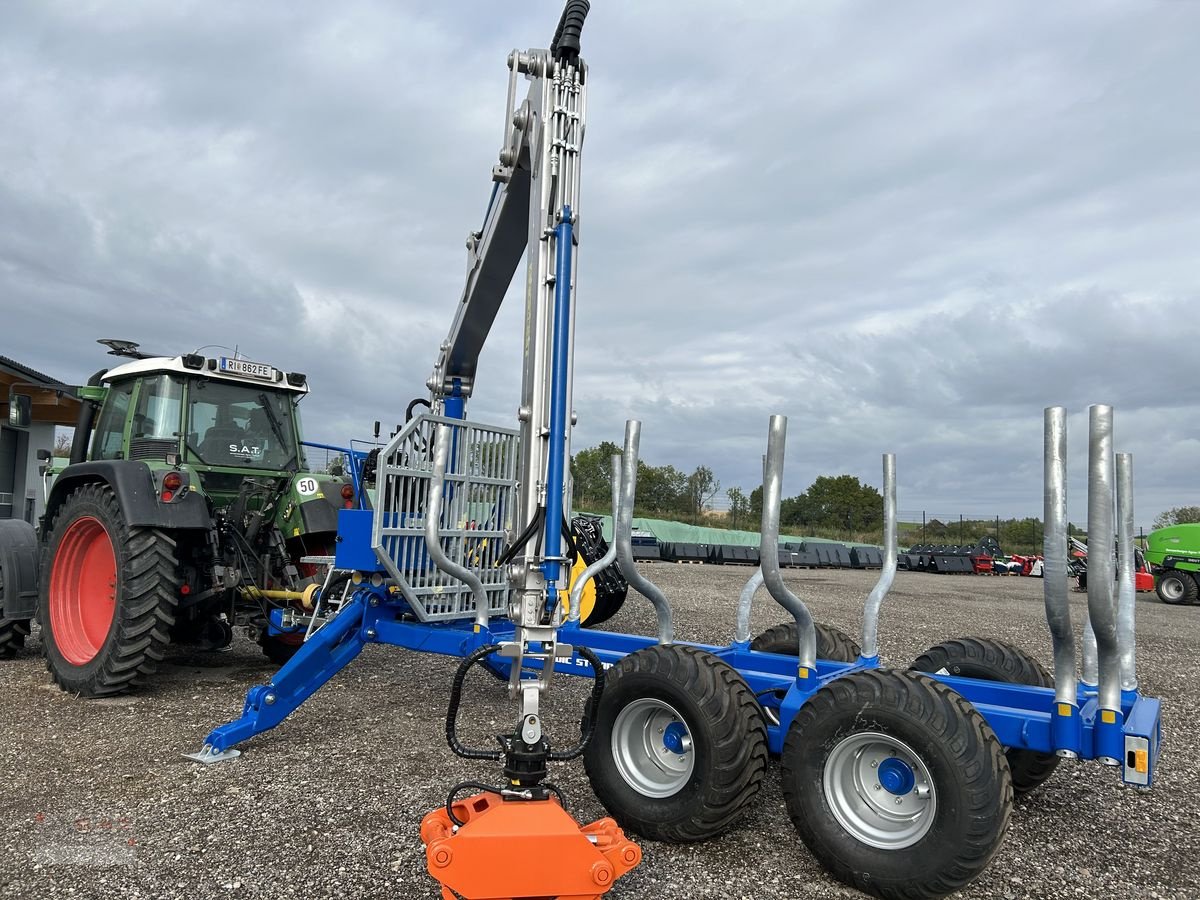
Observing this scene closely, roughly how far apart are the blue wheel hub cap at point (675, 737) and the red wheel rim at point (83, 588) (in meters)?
4.52

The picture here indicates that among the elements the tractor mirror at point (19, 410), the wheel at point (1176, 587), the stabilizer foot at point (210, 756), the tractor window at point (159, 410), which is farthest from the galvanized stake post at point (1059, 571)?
the wheel at point (1176, 587)

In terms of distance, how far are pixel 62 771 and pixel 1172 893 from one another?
506cm

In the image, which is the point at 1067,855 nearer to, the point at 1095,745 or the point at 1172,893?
the point at 1172,893

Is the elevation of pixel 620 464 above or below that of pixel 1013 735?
above

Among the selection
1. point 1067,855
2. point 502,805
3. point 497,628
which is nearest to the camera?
point 502,805

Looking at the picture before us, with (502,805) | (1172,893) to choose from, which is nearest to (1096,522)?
(1172,893)

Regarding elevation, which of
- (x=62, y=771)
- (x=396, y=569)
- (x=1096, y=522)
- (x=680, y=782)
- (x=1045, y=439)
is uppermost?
(x=1045, y=439)

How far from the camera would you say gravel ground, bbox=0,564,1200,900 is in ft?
10.5

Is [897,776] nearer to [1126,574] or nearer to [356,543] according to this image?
[1126,574]

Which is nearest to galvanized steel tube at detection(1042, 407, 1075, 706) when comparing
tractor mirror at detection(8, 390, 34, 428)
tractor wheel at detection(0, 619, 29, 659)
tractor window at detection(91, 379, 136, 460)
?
tractor window at detection(91, 379, 136, 460)

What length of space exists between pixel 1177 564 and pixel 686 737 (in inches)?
697

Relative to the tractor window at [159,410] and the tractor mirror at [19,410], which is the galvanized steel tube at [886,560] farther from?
the tractor mirror at [19,410]

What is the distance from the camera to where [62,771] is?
4305mm

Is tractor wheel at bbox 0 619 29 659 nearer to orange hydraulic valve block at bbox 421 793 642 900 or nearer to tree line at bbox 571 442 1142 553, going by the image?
orange hydraulic valve block at bbox 421 793 642 900
